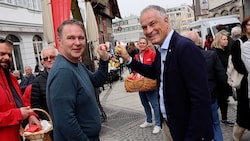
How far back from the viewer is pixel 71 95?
6.73 feet

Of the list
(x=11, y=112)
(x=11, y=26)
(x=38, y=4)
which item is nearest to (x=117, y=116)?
(x=11, y=112)

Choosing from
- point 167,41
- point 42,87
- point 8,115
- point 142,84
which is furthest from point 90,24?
point 167,41

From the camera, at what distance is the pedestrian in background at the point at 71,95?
2.04 meters

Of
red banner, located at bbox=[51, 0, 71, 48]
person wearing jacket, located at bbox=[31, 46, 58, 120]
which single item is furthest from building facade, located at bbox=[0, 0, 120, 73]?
person wearing jacket, located at bbox=[31, 46, 58, 120]

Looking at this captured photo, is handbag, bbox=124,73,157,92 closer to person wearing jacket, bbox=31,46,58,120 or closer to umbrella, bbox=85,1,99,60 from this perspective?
person wearing jacket, bbox=31,46,58,120

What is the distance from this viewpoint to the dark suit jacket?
2.14 m

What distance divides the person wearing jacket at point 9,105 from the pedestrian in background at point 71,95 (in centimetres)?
56

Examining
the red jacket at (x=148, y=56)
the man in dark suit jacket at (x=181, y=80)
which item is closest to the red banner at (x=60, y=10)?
the red jacket at (x=148, y=56)

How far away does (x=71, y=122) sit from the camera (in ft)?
6.66

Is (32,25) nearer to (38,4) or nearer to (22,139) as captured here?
(38,4)

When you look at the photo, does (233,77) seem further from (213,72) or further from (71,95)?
(71,95)

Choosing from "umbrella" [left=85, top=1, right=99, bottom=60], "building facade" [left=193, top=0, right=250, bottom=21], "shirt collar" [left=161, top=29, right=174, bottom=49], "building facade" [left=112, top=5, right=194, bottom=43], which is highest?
"building facade" [left=112, top=5, right=194, bottom=43]

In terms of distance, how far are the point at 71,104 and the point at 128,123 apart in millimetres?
4380

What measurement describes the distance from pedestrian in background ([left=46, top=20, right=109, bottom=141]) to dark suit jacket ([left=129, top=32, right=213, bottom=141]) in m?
0.68
